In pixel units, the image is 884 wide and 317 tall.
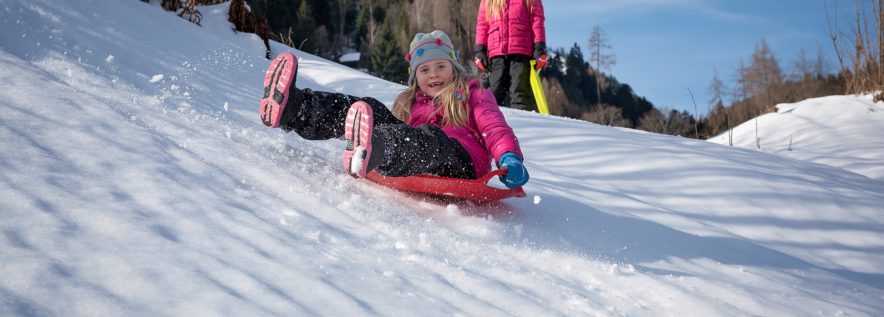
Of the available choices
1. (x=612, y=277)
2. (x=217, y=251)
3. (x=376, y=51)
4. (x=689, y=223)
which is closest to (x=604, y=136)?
(x=689, y=223)

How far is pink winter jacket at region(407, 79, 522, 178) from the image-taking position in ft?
5.24

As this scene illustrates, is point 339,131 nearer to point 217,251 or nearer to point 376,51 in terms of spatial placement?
point 217,251

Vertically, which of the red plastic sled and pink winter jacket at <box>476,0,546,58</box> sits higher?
pink winter jacket at <box>476,0,546,58</box>

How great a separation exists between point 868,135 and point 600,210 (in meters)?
3.59

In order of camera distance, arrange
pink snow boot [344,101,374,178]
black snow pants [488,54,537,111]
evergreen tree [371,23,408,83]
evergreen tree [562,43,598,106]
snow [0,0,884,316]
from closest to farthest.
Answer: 1. snow [0,0,884,316]
2. pink snow boot [344,101,374,178]
3. black snow pants [488,54,537,111]
4. evergreen tree [371,23,408,83]
5. evergreen tree [562,43,598,106]

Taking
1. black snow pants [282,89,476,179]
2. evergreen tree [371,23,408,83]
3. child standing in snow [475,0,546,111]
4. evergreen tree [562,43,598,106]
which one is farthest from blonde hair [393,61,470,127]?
evergreen tree [562,43,598,106]

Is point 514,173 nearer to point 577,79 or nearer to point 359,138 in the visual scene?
point 359,138

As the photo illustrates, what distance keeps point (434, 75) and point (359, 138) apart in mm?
687

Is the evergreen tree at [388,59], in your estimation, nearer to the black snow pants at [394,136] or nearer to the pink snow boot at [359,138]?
the black snow pants at [394,136]

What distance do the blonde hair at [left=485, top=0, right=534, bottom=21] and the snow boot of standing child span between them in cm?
292

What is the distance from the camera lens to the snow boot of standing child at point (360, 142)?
4.42 ft

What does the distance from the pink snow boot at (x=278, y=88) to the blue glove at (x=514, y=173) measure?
2.15 feet

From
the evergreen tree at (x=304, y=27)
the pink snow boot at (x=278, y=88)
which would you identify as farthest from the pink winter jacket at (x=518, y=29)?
the evergreen tree at (x=304, y=27)

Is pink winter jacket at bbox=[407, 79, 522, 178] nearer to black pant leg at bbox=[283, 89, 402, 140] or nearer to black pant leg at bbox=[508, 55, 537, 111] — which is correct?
black pant leg at bbox=[283, 89, 402, 140]
